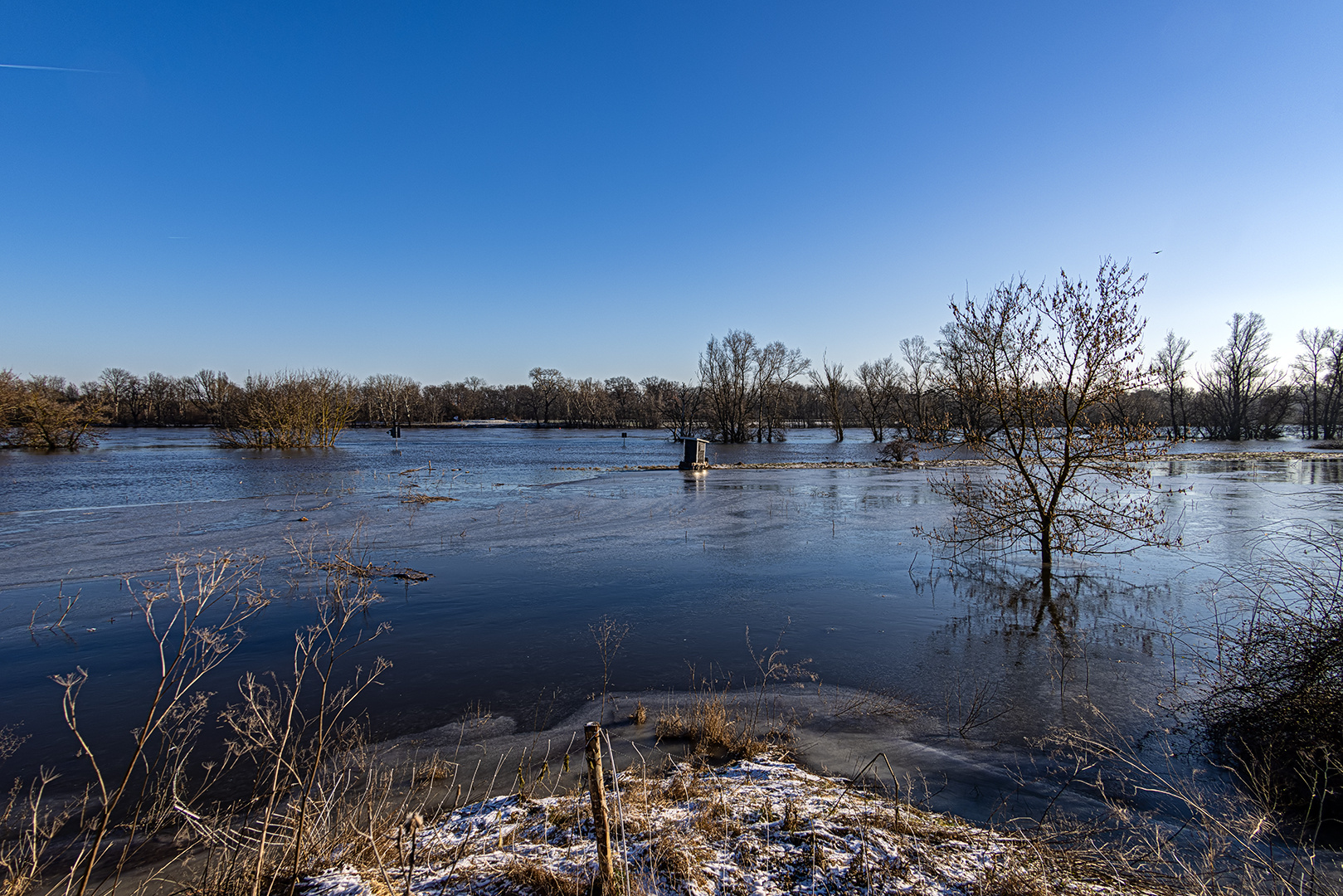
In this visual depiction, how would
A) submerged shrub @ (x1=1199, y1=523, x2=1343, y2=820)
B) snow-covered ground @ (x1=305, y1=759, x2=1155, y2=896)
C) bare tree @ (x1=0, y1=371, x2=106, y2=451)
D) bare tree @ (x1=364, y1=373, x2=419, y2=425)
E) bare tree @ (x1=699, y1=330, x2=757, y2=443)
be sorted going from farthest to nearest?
1. bare tree @ (x1=364, y1=373, x2=419, y2=425)
2. bare tree @ (x1=699, y1=330, x2=757, y2=443)
3. bare tree @ (x1=0, y1=371, x2=106, y2=451)
4. submerged shrub @ (x1=1199, y1=523, x2=1343, y2=820)
5. snow-covered ground @ (x1=305, y1=759, x2=1155, y2=896)

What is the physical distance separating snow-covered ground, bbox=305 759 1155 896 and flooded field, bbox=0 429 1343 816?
0.97m

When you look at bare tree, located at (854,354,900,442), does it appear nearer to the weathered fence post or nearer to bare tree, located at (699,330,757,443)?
bare tree, located at (699,330,757,443)

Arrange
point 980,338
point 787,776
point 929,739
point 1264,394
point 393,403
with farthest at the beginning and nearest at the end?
1. point 393,403
2. point 1264,394
3. point 980,338
4. point 929,739
5. point 787,776

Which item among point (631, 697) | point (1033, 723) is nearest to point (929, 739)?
point (1033, 723)

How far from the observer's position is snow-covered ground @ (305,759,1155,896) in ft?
9.52

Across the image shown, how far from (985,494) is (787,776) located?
8067 mm

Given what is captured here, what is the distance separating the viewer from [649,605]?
9.00 meters

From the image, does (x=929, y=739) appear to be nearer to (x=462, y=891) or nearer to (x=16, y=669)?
(x=462, y=891)

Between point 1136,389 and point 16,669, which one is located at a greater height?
point 1136,389

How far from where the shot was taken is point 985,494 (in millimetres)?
10742

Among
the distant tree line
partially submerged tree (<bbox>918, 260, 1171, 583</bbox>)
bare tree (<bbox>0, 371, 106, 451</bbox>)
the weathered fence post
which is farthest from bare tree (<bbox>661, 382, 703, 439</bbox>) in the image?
the weathered fence post

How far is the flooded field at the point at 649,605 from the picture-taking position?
5.88m

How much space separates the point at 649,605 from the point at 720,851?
5859mm

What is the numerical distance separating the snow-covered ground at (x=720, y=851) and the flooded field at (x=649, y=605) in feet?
3.17
